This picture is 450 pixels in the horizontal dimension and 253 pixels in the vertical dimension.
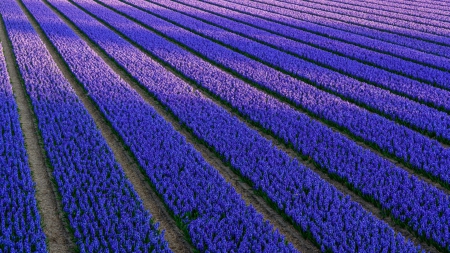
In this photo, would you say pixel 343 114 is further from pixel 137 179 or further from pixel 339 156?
pixel 137 179

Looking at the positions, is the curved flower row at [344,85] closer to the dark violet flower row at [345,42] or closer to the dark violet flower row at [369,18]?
the dark violet flower row at [345,42]

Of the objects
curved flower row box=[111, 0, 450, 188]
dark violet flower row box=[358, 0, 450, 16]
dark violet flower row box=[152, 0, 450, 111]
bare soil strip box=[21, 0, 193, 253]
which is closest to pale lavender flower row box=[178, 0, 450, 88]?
dark violet flower row box=[152, 0, 450, 111]

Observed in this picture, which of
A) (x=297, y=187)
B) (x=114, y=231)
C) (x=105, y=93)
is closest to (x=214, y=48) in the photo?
(x=105, y=93)

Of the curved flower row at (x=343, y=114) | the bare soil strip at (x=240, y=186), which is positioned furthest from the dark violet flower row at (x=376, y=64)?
the bare soil strip at (x=240, y=186)

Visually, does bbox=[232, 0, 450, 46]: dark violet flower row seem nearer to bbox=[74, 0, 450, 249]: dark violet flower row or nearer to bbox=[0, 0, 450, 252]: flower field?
bbox=[0, 0, 450, 252]: flower field

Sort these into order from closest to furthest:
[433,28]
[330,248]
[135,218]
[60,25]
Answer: [330,248]
[135,218]
[60,25]
[433,28]

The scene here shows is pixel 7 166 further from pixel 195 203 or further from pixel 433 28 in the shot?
pixel 433 28

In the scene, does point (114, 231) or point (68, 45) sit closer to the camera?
point (114, 231)
